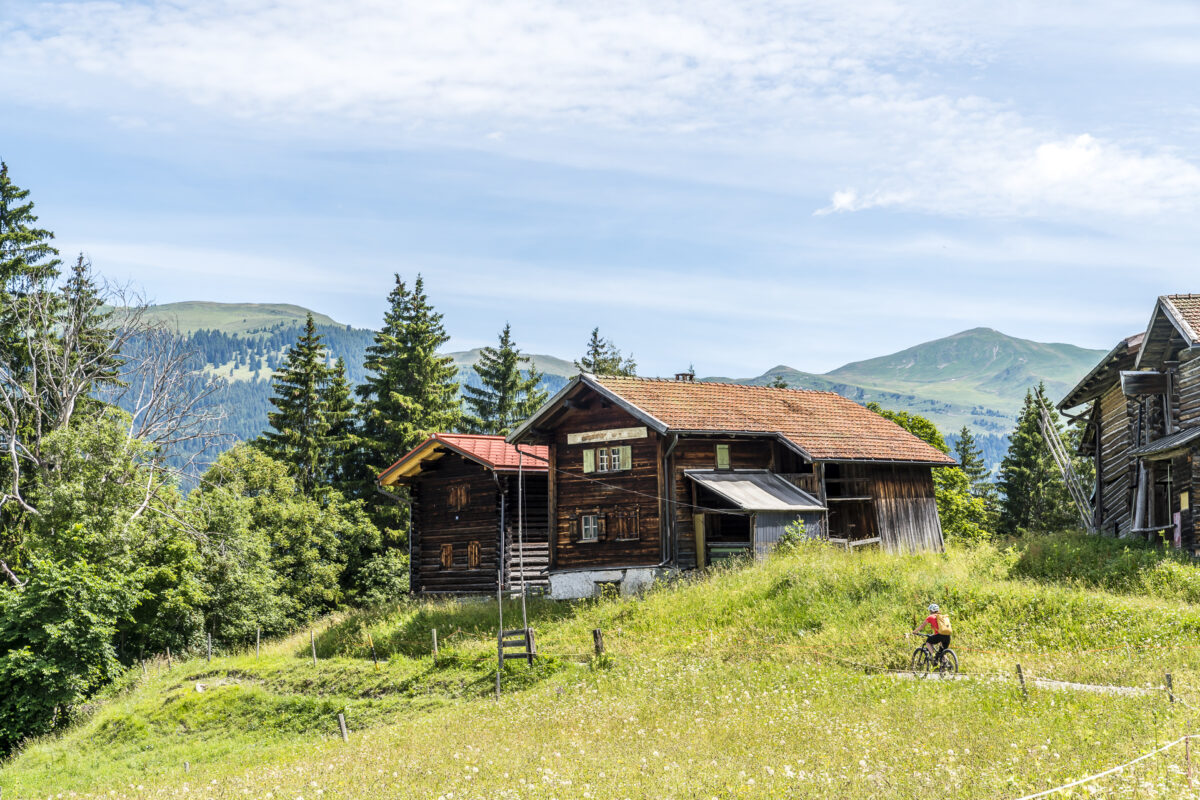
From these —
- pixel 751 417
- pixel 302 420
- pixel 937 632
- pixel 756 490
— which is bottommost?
pixel 937 632

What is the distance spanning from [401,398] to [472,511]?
18523 millimetres

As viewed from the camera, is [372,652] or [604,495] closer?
[372,652]

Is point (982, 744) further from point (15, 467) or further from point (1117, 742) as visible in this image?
point (15, 467)

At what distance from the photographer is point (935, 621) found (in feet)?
70.3

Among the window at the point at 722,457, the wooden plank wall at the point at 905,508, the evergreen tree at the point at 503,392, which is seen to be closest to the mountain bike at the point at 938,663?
the window at the point at 722,457

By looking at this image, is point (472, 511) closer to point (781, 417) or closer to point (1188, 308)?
point (781, 417)

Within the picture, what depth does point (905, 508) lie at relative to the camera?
1625 inches

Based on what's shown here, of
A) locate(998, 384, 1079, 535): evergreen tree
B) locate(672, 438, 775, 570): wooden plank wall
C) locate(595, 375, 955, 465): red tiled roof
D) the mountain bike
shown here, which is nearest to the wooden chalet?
locate(595, 375, 955, 465): red tiled roof

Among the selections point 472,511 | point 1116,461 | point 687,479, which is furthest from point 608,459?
point 1116,461

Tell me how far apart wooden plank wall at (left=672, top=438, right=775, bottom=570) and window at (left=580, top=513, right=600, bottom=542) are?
321 cm

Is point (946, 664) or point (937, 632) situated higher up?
point (937, 632)

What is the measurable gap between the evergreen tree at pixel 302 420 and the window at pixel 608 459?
28.2 m

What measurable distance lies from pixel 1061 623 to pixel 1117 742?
978 cm

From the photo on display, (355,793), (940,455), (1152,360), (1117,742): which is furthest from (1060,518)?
(355,793)
